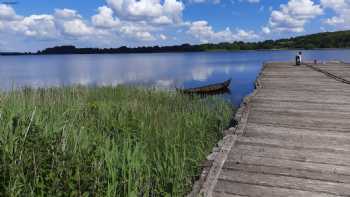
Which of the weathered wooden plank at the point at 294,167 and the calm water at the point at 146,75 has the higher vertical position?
the weathered wooden plank at the point at 294,167

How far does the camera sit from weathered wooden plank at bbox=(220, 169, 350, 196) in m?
3.67

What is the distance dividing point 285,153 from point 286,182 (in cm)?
95

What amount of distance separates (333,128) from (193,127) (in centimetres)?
320

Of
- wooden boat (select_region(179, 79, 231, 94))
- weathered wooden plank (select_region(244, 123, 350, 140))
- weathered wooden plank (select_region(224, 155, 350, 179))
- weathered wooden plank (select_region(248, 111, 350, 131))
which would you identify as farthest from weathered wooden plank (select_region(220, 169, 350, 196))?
wooden boat (select_region(179, 79, 231, 94))

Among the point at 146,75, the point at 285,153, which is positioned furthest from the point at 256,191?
the point at 146,75

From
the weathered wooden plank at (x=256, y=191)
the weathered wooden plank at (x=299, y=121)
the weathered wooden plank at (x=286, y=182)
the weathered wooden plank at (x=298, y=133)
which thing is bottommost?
the weathered wooden plank at (x=256, y=191)

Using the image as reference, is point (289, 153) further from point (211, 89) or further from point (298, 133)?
point (211, 89)

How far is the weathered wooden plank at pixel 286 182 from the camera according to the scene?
3.67 m

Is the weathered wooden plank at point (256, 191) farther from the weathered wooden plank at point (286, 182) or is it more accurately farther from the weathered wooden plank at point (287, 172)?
the weathered wooden plank at point (287, 172)

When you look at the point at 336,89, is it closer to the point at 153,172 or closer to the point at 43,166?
the point at 153,172

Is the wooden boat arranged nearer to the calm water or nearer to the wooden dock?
the calm water

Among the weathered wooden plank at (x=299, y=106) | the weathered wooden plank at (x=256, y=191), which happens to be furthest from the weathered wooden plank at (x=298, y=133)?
the weathered wooden plank at (x=256, y=191)

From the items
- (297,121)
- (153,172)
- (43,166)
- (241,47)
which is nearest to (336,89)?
(297,121)

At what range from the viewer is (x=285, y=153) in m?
4.76
